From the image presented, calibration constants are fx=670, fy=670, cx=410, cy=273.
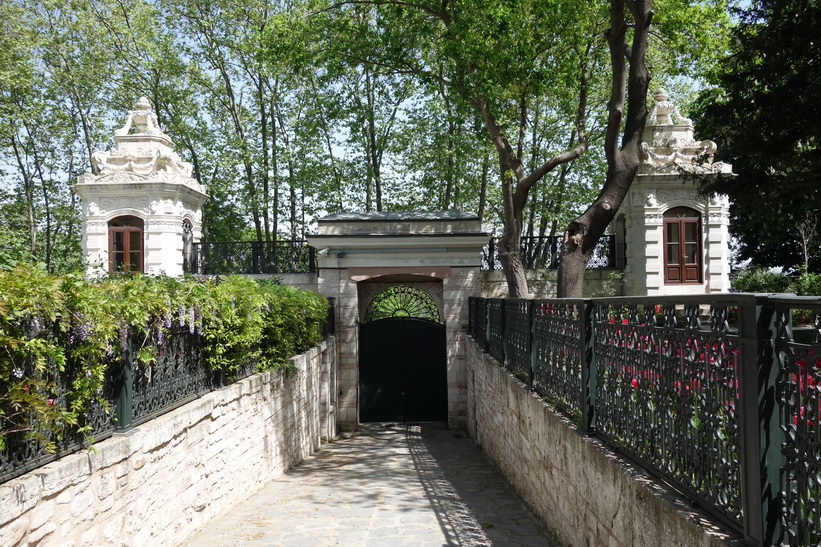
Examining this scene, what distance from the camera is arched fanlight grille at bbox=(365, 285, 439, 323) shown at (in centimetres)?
1786

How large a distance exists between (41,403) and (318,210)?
25.6 m

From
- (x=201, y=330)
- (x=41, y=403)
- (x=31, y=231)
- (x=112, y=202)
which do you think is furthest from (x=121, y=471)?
(x=31, y=231)

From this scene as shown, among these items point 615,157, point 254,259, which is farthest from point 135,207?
point 615,157

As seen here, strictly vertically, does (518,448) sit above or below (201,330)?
below

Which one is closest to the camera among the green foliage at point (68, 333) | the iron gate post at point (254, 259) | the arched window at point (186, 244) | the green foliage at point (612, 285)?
the green foliage at point (68, 333)

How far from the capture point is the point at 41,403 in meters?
3.62

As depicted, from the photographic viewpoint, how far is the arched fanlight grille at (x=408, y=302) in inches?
703

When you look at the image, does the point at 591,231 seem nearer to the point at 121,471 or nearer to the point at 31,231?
the point at 121,471

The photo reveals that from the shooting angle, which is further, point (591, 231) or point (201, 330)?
point (591, 231)

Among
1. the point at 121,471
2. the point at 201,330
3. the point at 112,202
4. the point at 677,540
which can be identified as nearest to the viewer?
the point at 677,540

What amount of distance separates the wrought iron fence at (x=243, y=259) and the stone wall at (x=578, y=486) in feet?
34.2

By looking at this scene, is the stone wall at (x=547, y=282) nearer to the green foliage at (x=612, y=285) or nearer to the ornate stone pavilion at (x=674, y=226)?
the green foliage at (x=612, y=285)

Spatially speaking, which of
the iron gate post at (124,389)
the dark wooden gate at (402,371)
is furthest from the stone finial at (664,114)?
the iron gate post at (124,389)

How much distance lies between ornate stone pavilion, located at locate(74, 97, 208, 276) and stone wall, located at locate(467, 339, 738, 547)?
11.4m
